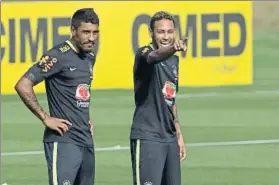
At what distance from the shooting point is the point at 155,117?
9242mm

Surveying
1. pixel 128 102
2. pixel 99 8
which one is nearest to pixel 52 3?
pixel 99 8

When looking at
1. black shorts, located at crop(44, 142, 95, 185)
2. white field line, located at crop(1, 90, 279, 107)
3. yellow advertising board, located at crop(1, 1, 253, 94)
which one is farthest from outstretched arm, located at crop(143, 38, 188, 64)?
yellow advertising board, located at crop(1, 1, 253, 94)

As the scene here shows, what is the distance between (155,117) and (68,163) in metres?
0.87

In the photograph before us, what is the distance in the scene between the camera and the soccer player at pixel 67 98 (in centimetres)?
906

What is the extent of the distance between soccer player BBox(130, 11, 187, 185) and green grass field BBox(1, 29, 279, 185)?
3.52 metres

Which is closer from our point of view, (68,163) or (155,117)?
(68,163)

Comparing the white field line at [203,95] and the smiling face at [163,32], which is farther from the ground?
the smiling face at [163,32]

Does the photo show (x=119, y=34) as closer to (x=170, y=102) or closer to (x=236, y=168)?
(x=236, y=168)

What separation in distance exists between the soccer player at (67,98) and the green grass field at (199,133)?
12.2ft

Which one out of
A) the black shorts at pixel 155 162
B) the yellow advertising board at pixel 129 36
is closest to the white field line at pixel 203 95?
the yellow advertising board at pixel 129 36

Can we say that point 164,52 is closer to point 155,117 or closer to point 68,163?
point 155,117

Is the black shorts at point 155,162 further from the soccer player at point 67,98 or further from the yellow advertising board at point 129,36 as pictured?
the yellow advertising board at point 129,36

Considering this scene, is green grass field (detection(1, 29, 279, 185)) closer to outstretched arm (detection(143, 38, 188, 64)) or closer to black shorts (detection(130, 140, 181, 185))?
black shorts (detection(130, 140, 181, 185))

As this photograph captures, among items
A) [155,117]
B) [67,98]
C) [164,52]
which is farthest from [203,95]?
[164,52]
